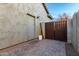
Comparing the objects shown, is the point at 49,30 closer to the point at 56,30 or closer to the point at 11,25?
the point at 56,30

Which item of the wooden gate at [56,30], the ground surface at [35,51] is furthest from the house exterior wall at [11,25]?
the wooden gate at [56,30]

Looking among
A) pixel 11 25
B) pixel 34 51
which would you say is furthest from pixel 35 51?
pixel 11 25

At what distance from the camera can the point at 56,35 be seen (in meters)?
10.3

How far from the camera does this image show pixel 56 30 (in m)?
10.4

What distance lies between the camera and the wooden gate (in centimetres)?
965

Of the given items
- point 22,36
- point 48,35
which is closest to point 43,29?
point 48,35

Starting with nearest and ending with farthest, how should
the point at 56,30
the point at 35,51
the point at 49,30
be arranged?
the point at 35,51
the point at 56,30
the point at 49,30

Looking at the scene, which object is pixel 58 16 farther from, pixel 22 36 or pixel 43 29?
pixel 22 36

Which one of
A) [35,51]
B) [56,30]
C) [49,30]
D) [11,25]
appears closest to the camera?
[35,51]

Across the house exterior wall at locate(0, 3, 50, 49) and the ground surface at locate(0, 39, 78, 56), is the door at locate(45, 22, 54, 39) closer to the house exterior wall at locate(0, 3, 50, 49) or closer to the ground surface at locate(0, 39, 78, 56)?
the house exterior wall at locate(0, 3, 50, 49)

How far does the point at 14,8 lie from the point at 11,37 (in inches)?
64.4

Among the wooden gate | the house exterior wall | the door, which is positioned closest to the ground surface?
the house exterior wall

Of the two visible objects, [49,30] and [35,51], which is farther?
[49,30]

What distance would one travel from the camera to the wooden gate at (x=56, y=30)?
31.7ft
